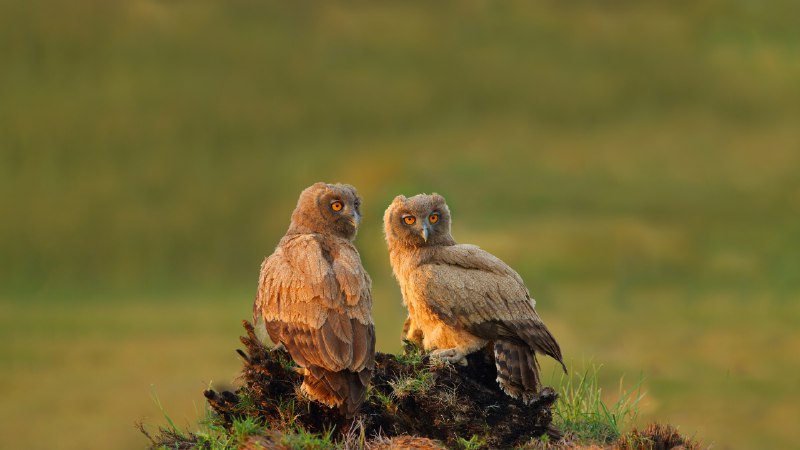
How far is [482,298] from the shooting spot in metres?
10.5

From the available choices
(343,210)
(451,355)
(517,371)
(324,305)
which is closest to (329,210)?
(343,210)

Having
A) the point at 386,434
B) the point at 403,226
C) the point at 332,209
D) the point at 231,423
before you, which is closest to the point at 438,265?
the point at 403,226

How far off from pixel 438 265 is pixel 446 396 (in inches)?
64.7

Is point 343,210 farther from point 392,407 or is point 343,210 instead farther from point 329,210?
point 392,407

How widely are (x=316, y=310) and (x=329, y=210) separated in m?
1.38

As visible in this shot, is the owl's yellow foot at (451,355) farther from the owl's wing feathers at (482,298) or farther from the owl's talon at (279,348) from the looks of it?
the owl's talon at (279,348)

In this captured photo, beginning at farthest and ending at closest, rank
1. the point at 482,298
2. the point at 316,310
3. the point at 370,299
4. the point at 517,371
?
the point at 482,298, the point at 517,371, the point at 370,299, the point at 316,310

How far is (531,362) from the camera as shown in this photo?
10281 millimetres

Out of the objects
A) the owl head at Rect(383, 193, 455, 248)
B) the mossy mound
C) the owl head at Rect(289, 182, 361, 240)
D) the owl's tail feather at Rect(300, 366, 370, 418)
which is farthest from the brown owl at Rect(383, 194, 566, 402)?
the owl's tail feather at Rect(300, 366, 370, 418)

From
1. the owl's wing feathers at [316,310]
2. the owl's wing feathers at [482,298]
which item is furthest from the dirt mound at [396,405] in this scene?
the owl's wing feathers at [482,298]

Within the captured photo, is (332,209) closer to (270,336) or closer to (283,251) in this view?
(283,251)

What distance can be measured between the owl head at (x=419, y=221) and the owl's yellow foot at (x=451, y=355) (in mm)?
1221

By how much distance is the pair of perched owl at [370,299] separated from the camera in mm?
9273

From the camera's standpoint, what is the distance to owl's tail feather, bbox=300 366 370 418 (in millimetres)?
9195
